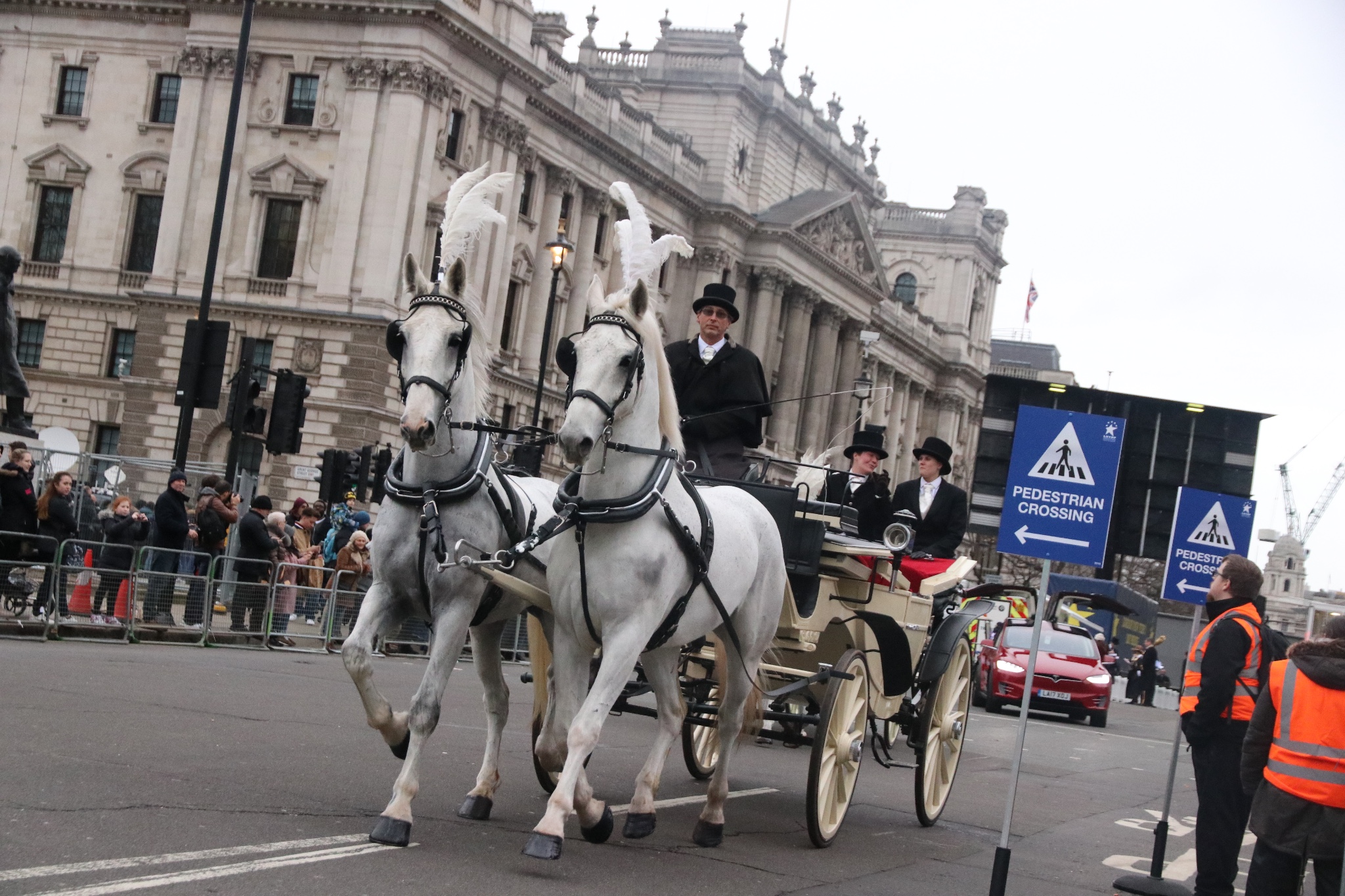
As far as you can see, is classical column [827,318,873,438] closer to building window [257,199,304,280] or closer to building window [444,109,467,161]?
building window [444,109,467,161]

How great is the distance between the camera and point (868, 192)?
9400cm

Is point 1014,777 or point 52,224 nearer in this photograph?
point 1014,777

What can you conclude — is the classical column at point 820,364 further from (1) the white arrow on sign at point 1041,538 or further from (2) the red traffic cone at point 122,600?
(1) the white arrow on sign at point 1041,538

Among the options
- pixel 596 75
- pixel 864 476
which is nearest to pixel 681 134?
pixel 596 75

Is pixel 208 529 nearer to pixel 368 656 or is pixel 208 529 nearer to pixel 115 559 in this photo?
pixel 115 559

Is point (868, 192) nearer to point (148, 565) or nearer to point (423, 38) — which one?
point (423, 38)

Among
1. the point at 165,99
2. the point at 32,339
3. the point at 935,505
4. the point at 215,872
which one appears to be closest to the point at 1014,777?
the point at 215,872

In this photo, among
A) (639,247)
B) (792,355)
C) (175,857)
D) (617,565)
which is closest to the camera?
(175,857)

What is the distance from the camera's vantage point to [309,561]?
22.3m

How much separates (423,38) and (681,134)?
2702 cm

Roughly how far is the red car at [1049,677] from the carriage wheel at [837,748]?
19.5 m

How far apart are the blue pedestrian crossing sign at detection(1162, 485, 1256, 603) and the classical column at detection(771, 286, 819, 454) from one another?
65106 millimetres

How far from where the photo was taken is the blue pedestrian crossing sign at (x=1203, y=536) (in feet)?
40.5

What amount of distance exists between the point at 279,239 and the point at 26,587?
33513mm
